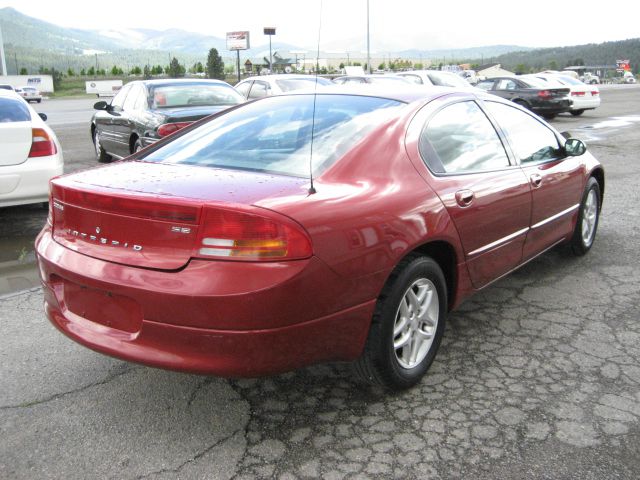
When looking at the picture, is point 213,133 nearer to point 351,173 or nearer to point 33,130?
point 351,173

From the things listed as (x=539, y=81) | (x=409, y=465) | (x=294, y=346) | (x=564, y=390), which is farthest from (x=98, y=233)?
(x=539, y=81)

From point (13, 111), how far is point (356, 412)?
5102 mm

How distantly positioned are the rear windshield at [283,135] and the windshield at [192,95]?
5286 millimetres

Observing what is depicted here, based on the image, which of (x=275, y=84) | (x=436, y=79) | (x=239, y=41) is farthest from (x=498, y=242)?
(x=239, y=41)

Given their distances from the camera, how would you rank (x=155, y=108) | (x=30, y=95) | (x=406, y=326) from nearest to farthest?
(x=406, y=326), (x=155, y=108), (x=30, y=95)

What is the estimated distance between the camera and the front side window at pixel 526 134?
4.01 meters

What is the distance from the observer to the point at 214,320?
7.79ft

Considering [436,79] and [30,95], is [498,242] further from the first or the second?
[30,95]

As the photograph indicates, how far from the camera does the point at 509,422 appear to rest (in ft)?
9.07

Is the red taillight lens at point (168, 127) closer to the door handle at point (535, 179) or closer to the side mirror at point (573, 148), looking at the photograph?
the side mirror at point (573, 148)

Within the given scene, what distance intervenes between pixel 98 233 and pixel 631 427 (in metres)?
2.40

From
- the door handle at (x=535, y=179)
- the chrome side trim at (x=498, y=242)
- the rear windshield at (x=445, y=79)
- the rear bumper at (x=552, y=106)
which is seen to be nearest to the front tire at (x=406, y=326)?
the chrome side trim at (x=498, y=242)

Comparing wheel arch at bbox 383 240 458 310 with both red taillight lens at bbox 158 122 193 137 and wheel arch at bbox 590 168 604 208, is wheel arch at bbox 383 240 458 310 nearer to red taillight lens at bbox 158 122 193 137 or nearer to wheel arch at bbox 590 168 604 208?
wheel arch at bbox 590 168 604 208

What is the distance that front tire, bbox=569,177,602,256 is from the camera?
491 centimetres
